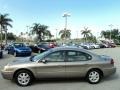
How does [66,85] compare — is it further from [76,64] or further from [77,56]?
[77,56]

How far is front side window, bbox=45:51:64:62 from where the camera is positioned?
27.7ft

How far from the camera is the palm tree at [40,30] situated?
81438 mm

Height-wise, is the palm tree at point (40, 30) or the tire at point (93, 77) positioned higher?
the palm tree at point (40, 30)

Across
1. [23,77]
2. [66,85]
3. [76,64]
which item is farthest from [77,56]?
[23,77]

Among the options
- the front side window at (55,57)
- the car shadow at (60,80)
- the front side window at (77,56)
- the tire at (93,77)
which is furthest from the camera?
the car shadow at (60,80)

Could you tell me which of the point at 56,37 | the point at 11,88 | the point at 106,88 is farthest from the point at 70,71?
the point at 56,37

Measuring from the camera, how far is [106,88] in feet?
26.0

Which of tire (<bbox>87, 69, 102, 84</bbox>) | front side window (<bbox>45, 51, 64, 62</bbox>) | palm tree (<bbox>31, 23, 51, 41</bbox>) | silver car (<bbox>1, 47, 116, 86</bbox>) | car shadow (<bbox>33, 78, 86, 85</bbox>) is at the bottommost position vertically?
car shadow (<bbox>33, 78, 86, 85</bbox>)

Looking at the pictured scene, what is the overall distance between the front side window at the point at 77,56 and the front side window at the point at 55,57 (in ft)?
0.87

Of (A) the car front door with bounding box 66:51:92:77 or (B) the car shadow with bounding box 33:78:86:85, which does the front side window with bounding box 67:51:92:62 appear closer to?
(A) the car front door with bounding box 66:51:92:77

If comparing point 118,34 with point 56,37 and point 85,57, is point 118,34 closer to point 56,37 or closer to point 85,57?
point 56,37

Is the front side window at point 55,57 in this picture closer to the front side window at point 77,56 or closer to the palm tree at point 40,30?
the front side window at point 77,56

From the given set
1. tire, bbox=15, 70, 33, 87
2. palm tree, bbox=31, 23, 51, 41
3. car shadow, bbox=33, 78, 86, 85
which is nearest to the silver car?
tire, bbox=15, 70, 33, 87

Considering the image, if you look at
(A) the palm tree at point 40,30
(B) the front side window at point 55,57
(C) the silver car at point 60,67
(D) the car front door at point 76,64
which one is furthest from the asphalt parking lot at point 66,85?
(A) the palm tree at point 40,30
